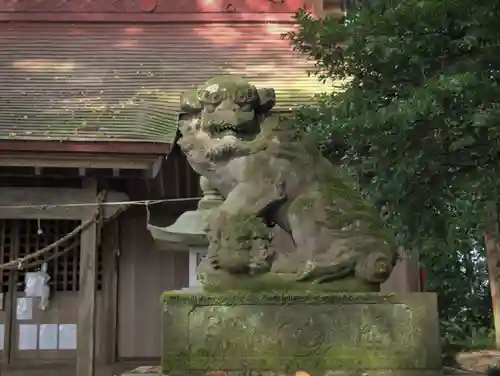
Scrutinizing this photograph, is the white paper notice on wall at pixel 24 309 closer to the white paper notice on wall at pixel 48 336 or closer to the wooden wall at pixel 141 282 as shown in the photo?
the white paper notice on wall at pixel 48 336

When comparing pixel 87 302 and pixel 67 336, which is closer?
pixel 87 302

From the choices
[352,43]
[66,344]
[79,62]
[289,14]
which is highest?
[289,14]

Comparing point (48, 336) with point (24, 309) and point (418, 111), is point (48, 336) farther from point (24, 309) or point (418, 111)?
point (418, 111)

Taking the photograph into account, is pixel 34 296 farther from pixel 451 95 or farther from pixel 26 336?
pixel 451 95

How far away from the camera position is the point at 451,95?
15.7 feet

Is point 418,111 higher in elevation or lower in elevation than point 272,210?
higher

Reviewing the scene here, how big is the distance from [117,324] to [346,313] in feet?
19.9

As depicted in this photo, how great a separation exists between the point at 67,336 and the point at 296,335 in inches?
235

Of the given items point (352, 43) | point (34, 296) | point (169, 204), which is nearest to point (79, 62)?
point (169, 204)

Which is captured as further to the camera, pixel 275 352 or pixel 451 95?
pixel 451 95

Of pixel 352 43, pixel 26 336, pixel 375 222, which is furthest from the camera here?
pixel 26 336

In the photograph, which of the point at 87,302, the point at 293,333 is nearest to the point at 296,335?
the point at 293,333

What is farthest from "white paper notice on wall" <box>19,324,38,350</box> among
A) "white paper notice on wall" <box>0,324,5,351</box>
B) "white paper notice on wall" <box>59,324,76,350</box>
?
"white paper notice on wall" <box>59,324,76,350</box>

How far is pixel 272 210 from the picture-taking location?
411cm
